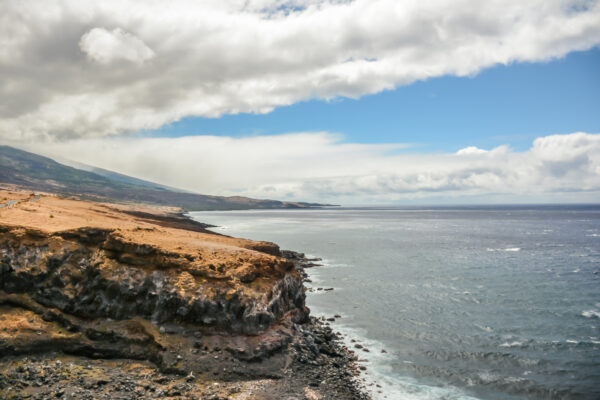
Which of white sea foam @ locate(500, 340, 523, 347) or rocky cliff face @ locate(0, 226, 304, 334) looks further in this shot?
white sea foam @ locate(500, 340, 523, 347)

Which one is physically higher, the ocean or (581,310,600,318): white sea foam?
(581,310,600,318): white sea foam

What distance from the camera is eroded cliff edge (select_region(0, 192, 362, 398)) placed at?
26094 millimetres

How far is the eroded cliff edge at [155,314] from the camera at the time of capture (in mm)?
26094

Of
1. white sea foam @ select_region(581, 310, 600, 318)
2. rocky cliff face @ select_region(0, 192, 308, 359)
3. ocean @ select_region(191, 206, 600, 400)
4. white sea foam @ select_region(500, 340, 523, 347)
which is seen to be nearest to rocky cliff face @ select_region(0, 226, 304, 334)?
rocky cliff face @ select_region(0, 192, 308, 359)

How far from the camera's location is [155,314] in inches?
1178

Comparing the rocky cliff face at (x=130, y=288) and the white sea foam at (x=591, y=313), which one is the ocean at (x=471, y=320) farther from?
the rocky cliff face at (x=130, y=288)

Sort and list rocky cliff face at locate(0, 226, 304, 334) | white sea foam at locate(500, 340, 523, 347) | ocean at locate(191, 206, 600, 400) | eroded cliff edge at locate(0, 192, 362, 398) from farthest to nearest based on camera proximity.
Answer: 1. white sea foam at locate(500, 340, 523, 347)
2. rocky cliff face at locate(0, 226, 304, 334)
3. ocean at locate(191, 206, 600, 400)
4. eroded cliff edge at locate(0, 192, 362, 398)

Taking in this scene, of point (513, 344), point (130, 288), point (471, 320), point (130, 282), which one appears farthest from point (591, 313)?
point (130, 282)

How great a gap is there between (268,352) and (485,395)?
1688 centimetres

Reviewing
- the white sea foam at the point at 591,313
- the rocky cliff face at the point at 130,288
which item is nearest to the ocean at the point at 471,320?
the white sea foam at the point at 591,313

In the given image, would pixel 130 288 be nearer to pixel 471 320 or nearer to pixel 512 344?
pixel 512 344

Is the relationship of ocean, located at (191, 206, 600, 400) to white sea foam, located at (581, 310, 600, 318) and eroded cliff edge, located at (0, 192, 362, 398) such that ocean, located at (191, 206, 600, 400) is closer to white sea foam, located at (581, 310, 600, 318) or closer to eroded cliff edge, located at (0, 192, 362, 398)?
white sea foam, located at (581, 310, 600, 318)

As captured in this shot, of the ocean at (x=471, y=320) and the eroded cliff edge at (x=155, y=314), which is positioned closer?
the eroded cliff edge at (x=155, y=314)

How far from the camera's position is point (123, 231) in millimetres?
35562
